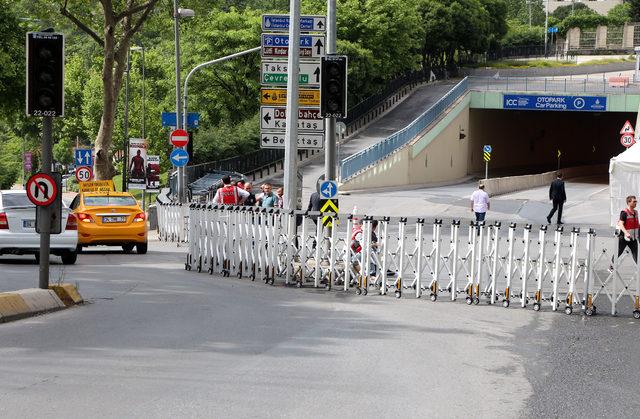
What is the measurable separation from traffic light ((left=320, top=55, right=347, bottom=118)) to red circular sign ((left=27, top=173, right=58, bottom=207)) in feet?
22.5

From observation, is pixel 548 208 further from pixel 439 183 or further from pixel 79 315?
pixel 79 315

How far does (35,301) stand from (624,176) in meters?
18.2

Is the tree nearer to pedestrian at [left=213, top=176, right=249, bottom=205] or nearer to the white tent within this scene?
pedestrian at [left=213, top=176, right=249, bottom=205]

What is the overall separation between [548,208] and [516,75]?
200 ft

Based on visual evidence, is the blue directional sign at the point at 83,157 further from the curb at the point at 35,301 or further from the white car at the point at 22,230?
the curb at the point at 35,301

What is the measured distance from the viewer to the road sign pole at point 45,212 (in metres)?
15.3

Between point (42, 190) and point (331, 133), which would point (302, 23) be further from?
point (42, 190)

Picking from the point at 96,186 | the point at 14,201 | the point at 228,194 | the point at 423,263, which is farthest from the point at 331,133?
the point at 96,186

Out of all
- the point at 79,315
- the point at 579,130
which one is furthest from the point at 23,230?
the point at 579,130

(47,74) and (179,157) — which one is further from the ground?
(47,74)

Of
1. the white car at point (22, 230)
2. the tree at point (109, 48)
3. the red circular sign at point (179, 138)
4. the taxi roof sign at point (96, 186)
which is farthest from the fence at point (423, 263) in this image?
the tree at point (109, 48)

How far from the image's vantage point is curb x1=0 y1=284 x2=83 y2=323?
1429cm

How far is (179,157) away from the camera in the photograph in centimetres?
3962

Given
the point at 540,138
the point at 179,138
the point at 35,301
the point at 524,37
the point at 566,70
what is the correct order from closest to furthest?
the point at 35,301, the point at 179,138, the point at 540,138, the point at 566,70, the point at 524,37
